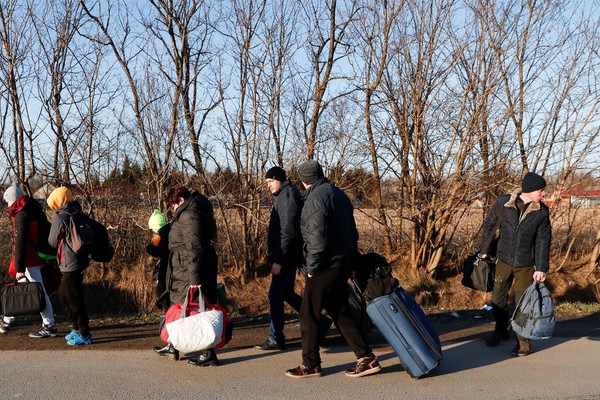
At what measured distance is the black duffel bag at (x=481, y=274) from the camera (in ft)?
20.2

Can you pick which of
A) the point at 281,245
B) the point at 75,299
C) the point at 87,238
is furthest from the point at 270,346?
the point at 87,238

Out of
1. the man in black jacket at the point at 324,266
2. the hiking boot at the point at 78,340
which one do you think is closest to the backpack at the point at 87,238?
the hiking boot at the point at 78,340

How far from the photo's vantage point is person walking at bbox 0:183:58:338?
20.0 ft

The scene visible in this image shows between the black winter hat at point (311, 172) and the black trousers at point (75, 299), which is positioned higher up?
the black winter hat at point (311, 172)

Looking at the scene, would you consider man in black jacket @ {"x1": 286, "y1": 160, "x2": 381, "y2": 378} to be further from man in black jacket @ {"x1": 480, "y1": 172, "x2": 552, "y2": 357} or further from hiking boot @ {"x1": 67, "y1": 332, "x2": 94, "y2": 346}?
hiking boot @ {"x1": 67, "y1": 332, "x2": 94, "y2": 346}

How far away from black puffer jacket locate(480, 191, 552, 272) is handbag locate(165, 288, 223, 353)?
9.42ft

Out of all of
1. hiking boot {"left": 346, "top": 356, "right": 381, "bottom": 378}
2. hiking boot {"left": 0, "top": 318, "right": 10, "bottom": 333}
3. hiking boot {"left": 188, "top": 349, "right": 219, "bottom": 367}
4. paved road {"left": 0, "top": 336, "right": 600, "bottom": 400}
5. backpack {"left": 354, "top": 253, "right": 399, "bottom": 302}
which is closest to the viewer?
paved road {"left": 0, "top": 336, "right": 600, "bottom": 400}

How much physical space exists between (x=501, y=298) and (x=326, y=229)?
88.6 inches

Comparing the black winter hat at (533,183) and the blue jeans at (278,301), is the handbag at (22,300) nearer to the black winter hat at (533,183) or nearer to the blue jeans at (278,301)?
the blue jeans at (278,301)

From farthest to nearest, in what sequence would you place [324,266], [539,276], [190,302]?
[539,276]
[190,302]
[324,266]

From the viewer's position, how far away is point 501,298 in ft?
20.0

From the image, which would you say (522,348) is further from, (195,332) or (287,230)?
(195,332)

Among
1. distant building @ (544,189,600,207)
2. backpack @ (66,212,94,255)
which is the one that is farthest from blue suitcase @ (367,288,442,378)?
distant building @ (544,189,600,207)

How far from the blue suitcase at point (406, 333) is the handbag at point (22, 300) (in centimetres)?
321
